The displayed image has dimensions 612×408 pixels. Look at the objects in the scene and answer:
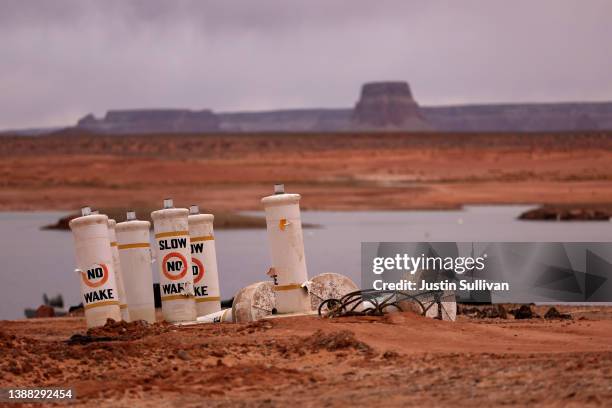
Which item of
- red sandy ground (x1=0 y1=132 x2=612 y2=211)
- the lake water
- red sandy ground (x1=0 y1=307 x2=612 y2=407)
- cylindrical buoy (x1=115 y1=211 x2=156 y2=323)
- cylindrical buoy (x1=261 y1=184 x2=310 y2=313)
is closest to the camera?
red sandy ground (x1=0 y1=307 x2=612 y2=407)

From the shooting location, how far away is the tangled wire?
1712cm

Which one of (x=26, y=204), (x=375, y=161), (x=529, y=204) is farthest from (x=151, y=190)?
(x=375, y=161)

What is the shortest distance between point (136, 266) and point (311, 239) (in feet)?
96.1

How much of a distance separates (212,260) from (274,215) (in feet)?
5.68

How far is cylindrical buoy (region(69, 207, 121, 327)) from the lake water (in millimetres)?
8211

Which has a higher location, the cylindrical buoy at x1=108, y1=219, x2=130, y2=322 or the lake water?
the lake water

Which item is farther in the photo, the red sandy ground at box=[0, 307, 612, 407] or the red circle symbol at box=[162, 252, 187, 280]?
the red circle symbol at box=[162, 252, 187, 280]

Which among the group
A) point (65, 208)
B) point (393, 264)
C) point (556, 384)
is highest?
point (65, 208)

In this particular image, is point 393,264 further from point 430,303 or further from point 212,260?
point 212,260

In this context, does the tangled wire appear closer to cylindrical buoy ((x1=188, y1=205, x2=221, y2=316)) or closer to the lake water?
cylindrical buoy ((x1=188, y1=205, x2=221, y2=316))

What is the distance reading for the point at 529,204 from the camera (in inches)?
2739

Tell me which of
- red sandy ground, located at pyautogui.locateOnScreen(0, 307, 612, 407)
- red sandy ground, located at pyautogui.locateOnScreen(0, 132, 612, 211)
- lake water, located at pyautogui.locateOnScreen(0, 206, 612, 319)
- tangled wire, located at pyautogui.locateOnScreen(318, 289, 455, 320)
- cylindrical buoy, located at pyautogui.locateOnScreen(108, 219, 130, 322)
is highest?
red sandy ground, located at pyautogui.locateOnScreen(0, 132, 612, 211)

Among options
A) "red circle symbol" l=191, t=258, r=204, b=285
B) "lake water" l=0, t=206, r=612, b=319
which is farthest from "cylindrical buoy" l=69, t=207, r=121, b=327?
"lake water" l=0, t=206, r=612, b=319

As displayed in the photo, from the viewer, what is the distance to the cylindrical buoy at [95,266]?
1748 cm
